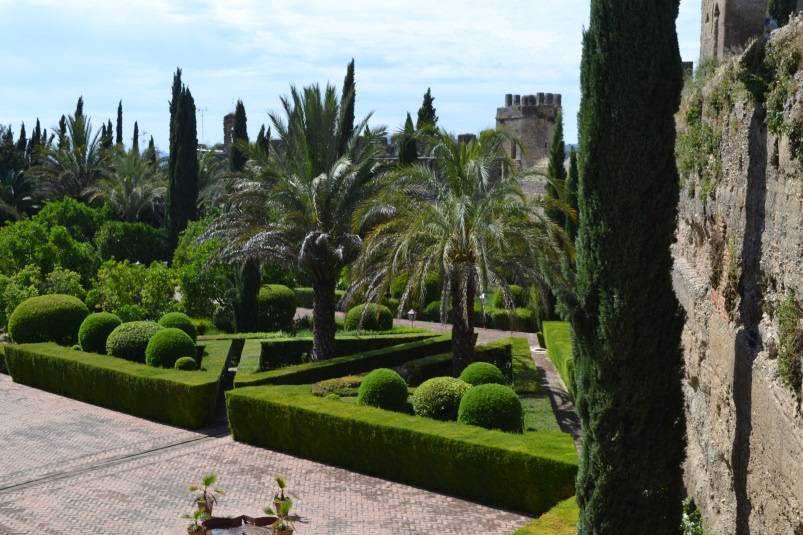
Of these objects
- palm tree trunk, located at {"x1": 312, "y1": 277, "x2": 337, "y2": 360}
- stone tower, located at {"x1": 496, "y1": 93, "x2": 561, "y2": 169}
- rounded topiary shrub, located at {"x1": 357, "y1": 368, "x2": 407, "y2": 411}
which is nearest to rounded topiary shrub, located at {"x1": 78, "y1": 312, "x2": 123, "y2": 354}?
palm tree trunk, located at {"x1": 312, "y1": 277, "x2": 337, "y2": 360}

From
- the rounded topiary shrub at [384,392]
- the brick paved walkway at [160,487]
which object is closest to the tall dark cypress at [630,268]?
the brick paved walkway at [160,487]

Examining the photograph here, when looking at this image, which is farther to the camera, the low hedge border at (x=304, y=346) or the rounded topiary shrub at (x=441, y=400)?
the low hedge border at (x=304, y=346)

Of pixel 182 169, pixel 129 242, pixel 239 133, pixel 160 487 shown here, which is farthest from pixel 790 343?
pixel 129 242

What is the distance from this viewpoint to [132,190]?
142 ft

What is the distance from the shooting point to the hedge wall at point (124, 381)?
1582 centimetres

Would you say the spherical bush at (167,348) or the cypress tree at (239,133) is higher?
the cypress tree at (239,133)

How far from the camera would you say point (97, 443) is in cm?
1488

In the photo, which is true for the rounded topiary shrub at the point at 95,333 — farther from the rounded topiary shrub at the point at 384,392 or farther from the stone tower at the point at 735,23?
the stone tower at the point at 735,23

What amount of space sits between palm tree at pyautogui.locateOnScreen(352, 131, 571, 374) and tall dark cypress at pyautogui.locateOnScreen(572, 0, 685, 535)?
7.78m

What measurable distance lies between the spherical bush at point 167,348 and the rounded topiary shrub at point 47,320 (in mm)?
4067

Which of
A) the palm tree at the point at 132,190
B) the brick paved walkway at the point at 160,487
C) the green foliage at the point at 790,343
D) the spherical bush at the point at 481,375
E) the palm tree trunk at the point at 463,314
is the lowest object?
the brick paved walkway at the point at 160,487

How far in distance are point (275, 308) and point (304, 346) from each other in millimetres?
5445

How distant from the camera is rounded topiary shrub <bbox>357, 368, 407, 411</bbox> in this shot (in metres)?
14.3

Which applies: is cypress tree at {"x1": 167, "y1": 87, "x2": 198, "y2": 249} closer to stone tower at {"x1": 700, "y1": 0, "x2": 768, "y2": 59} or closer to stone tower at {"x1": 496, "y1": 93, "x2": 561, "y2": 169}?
stone tower at {"x1": 496, "y1": 93, "x2": 561, "y2": 169}
